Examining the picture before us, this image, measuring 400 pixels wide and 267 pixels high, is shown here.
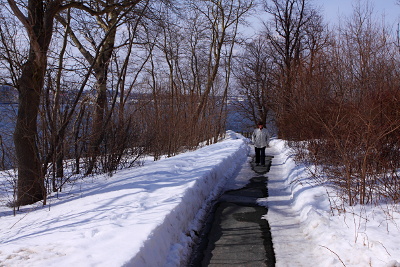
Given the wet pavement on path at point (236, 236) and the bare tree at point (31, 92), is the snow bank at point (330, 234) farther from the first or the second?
the bare tree at point (31, 92)

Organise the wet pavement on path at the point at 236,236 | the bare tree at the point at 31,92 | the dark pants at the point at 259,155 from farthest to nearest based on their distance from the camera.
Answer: the dark pants at the point at 259,155 → the bare tree at the point at 31,92 → the wet pavement on path at the point at 236,236

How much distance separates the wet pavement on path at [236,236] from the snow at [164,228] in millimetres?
175

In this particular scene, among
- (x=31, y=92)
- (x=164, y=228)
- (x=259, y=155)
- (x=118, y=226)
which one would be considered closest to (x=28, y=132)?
(x=31, y=92)

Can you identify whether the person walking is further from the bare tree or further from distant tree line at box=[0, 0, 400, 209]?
the bare tree

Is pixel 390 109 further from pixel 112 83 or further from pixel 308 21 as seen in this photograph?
pixel 308 21

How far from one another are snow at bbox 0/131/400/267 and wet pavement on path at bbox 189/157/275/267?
0.57ft

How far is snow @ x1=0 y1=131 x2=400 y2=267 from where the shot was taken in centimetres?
418

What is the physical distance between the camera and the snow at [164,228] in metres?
4.18

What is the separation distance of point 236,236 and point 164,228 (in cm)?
132

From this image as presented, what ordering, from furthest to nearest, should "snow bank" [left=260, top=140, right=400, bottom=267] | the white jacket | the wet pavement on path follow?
the white jacket < the wet pavement on path < "snow bank" [left=260, top=140, right=400, bottom=267]

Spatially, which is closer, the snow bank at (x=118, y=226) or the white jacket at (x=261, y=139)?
the snow bank at (x=118, y=226)

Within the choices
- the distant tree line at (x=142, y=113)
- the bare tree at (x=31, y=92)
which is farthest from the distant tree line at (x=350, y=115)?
the bare tree at (x=31, y=92)

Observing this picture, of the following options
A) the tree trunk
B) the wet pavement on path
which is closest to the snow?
the wet pavement on path

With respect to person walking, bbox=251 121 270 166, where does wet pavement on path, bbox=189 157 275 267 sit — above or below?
below
